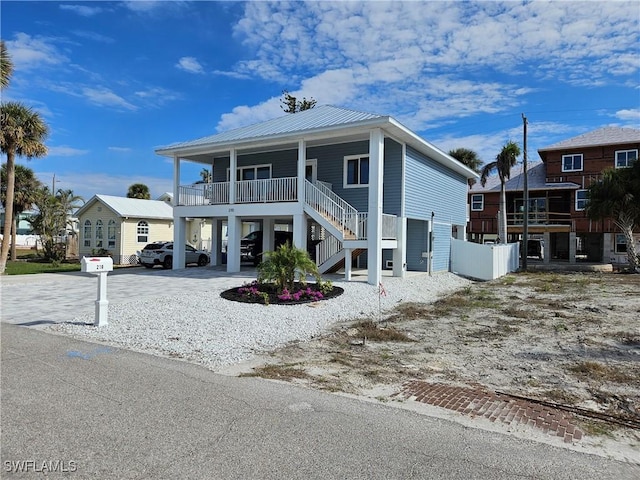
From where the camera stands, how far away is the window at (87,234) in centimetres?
3191

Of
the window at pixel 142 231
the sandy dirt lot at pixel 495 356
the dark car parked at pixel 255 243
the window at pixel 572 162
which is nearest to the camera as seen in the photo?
the sandy dirt lot at pixel 495 356

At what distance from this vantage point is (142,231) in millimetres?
31203

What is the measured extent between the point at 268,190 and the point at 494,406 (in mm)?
14432

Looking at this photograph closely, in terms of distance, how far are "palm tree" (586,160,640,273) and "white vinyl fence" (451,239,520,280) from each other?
28.3ft

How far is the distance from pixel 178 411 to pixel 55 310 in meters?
7.37

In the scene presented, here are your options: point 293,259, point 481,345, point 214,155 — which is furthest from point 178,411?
point 214,155

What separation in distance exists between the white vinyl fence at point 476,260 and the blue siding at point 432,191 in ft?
5.36

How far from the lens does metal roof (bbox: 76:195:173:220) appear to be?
30014mm

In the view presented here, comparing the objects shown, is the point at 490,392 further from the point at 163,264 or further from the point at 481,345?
the point at 163,264

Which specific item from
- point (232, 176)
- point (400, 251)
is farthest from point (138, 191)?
point (400, 251)

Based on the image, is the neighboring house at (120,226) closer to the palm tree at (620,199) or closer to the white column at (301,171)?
the white column at (301,171)

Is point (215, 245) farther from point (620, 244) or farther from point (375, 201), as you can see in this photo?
point (620, 244)

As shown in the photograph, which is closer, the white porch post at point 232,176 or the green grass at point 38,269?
the white porch post at point 232,176

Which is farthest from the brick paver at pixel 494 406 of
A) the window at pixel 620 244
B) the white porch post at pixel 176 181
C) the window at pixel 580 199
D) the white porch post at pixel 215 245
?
the window at pixel 620 244
